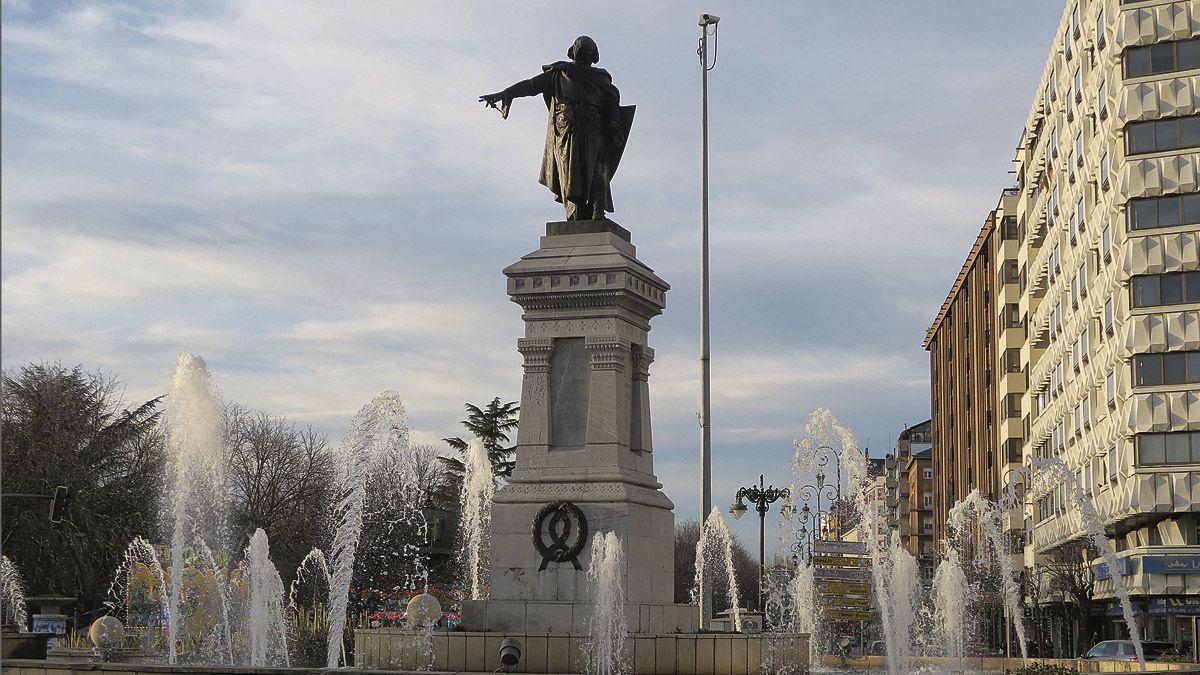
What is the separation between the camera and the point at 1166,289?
48781mm

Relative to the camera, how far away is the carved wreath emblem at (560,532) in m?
19.0

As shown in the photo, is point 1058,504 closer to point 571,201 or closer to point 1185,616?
point 1185,616

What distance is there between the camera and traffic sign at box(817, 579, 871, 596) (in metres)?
36.9

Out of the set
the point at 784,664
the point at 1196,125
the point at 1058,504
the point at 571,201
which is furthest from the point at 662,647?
the point at 1058,504

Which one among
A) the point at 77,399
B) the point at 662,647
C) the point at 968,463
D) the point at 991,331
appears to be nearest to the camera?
the point at 662,647

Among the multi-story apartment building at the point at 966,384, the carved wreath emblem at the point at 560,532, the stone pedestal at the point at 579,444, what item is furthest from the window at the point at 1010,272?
the carved wreath emblem at the point at 560,532

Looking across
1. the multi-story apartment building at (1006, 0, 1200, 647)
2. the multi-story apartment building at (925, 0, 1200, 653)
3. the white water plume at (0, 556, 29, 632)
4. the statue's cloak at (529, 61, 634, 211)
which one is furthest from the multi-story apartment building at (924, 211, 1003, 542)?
the statue's cloak at (529, 61, 634, 211)

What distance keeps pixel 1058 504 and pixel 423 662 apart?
5097 centimetres

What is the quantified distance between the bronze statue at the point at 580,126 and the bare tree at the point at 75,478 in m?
31.8

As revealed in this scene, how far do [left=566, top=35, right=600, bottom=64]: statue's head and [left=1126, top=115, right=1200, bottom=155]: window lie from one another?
1339 inches

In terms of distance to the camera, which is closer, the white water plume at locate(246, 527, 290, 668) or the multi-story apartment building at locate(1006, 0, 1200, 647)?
the white water plume at locate(246, 527, 290, 668)

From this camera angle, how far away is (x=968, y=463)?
314 ft

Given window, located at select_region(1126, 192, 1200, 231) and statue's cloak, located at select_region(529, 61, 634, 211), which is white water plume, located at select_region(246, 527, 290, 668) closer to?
statue's cloak, located at select_region(529, 61, 634, 211)

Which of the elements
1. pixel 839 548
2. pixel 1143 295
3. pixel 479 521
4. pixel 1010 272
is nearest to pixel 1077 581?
pixel 1143 295
